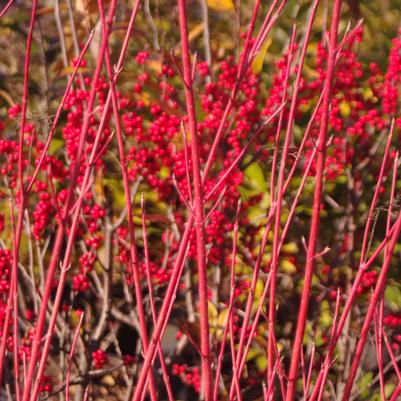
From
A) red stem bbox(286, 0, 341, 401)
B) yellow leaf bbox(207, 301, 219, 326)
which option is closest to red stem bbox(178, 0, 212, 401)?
red stem bbox(286, 0, 341, 401)

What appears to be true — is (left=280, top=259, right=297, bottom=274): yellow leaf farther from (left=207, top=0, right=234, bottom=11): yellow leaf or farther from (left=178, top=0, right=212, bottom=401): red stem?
(left=178, top=0, right=212, bottom=401): red stem

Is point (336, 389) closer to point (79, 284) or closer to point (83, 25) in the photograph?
point (79, 284)

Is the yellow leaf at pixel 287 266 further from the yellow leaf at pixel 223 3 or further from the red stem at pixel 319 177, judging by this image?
the red stem at pixel 319 177

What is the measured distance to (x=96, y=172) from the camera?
2.65 meters

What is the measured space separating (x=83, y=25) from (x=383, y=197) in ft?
4.25

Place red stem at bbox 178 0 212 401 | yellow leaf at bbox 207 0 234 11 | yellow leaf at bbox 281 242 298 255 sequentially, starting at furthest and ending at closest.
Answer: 1. yellow leaf at bbox 281 242 298 255
2. yellow leaf at bbox 207 0 234 11
3. red stem at bbox 178 0 212 401

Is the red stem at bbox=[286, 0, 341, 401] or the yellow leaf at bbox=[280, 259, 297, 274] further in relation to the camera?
the yellow leaf at bbox=[280, 259, 297, 274]

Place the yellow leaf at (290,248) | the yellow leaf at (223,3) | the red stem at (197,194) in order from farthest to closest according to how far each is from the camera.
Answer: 1. the yellow leaf at (290,248)
2. the yellow leaf at (223,3)
3. the red stem at (197,194)

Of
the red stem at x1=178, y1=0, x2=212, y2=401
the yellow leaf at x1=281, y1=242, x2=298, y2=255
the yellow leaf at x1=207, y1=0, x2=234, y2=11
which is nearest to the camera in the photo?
the red stem at x1=178, y1=0, x2=212, y2=401

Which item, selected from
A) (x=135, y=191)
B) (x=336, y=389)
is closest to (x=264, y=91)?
(x=135, y=191)

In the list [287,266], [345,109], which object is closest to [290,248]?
[287,266]

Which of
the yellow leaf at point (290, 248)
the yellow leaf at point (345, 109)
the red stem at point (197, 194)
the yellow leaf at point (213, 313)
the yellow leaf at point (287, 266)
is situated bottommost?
A: the yellow leaf at point (213, 313)

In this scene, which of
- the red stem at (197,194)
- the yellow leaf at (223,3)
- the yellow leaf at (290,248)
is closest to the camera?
the red stem at (197,194)

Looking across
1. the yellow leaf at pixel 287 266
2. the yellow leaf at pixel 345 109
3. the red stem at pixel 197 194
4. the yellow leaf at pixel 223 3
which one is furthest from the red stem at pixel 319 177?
the yellow leaf at pixel 345 109
